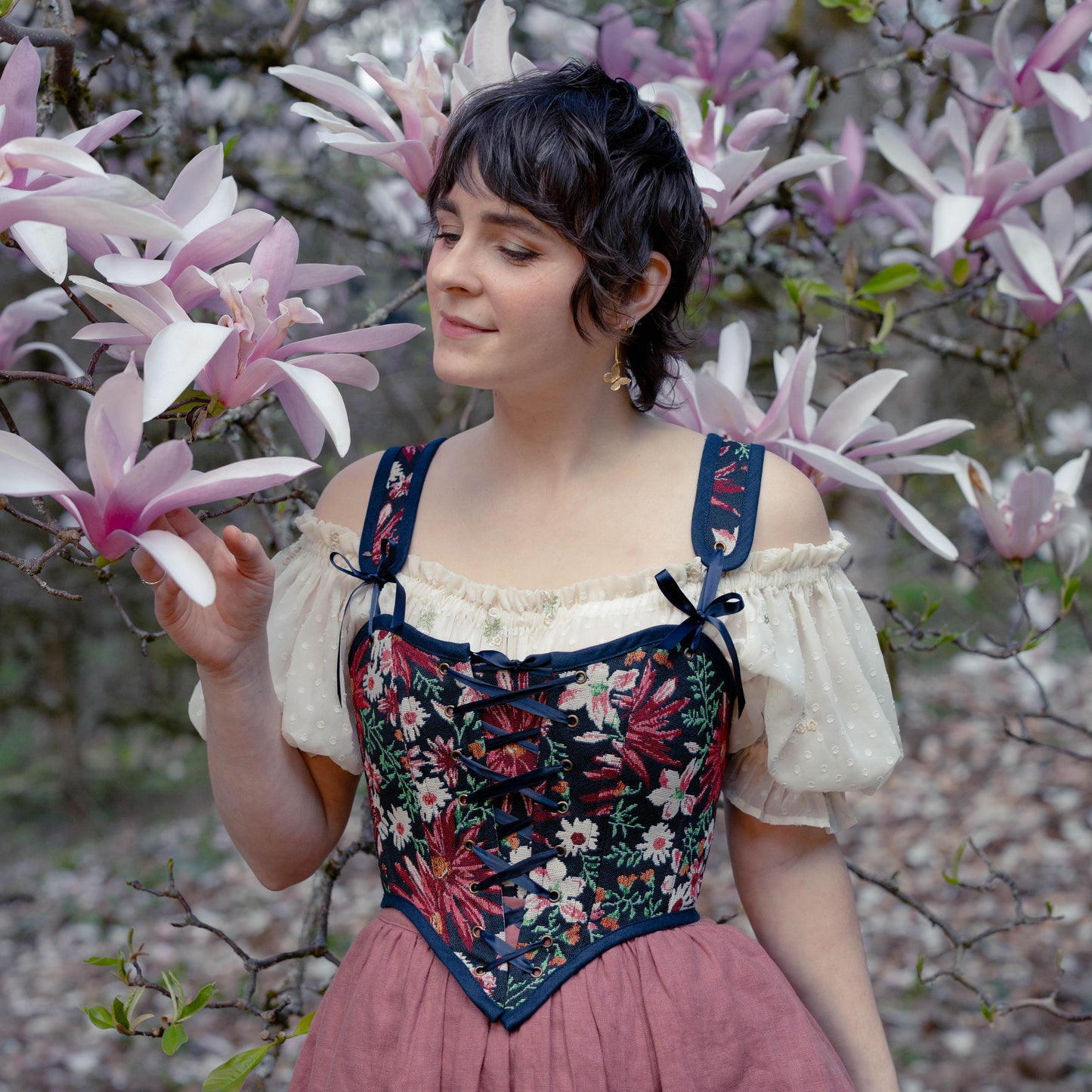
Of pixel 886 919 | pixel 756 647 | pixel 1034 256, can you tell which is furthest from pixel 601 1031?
pixel 886 919

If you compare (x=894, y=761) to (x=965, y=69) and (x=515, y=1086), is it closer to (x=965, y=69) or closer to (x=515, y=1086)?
(x=515, y=1086)

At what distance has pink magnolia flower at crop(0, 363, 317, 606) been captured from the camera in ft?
2.37

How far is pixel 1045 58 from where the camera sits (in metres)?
1.40

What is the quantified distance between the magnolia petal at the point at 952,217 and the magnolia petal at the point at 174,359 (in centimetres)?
92

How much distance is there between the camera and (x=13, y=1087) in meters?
2.59

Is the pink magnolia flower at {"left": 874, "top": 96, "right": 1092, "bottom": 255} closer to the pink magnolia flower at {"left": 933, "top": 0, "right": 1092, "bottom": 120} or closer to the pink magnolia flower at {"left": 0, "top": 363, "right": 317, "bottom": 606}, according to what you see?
the pink magnolia flower at {"left": 933, "top": 0, "right": 1092, "bottom": 120}

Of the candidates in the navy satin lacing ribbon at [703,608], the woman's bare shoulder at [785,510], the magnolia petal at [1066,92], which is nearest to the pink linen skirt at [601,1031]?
the navy satin lacing ribbon at [703,608]

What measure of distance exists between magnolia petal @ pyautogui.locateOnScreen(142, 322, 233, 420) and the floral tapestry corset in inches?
15.3

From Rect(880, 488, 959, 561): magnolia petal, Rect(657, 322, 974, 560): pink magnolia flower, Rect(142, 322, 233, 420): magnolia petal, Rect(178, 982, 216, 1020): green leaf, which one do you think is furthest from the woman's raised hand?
Rect(880, 488, 959, 561): magnolia petal

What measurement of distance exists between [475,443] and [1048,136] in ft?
12.4

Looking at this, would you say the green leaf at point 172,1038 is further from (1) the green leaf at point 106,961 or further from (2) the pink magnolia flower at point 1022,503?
(2) the pink magnolia flower at point 1022,503

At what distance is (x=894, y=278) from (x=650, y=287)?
475 millimetres

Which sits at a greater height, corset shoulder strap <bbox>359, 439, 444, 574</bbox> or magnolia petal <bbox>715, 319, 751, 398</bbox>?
magnolia petal <bbox>715, 319, 751, 398</bbox>

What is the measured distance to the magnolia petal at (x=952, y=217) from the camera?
138 centimetres
